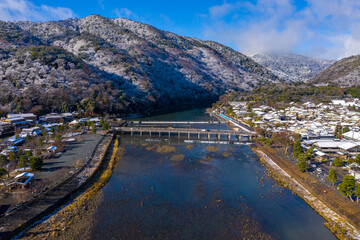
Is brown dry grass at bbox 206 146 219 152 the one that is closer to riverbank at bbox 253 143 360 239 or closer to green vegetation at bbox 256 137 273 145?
green vegetation at bbox 256 137 273 145

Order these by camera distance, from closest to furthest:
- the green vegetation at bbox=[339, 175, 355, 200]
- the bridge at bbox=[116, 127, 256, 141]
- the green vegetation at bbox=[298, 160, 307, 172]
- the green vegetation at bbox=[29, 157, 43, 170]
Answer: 1. the green vegetation at bbox=[339, 175, 355, 200]
2. the green vegetation at bbox=[29, 157, 43, 170]
3. the green vegetation at bbox=[298, 160, 307, 172]
4. the bridge at bbox=[116, 127, 256, 141]

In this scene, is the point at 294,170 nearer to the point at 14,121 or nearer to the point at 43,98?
the point at 14,121

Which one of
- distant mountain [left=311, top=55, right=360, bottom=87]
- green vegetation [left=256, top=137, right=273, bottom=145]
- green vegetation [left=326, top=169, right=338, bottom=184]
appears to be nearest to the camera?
green vegetation [left=326, top=169, right=338, bottom=184]

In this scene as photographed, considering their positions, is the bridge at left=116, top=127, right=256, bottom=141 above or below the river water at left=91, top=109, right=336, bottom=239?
above

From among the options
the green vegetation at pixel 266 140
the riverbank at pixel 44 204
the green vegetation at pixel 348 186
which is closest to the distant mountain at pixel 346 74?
the green vegetation at pixel 266 140

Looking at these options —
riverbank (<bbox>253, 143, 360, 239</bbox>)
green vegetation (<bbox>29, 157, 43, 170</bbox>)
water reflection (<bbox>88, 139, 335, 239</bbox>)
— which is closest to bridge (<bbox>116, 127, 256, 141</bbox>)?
water reflection (<bbox>88, 139, 335, 239</bbox>)

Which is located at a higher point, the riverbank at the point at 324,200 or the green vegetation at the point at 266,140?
the green vegetation at the point at 266,140

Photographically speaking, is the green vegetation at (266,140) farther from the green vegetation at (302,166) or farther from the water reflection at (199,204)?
the green vegetation at (302,166)

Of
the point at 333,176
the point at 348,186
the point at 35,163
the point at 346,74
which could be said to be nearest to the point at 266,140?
the point at 333,176

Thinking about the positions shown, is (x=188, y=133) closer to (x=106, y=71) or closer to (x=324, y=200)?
(x=324, y=200)
